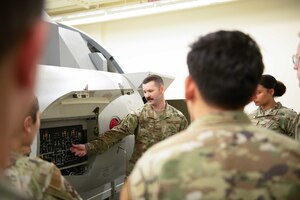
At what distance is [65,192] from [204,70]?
2.18 ft

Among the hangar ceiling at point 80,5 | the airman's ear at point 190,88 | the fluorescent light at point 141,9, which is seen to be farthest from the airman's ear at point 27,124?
the hangar ceiling at point 80,5

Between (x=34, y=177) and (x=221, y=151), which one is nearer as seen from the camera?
(x=221, y=151)

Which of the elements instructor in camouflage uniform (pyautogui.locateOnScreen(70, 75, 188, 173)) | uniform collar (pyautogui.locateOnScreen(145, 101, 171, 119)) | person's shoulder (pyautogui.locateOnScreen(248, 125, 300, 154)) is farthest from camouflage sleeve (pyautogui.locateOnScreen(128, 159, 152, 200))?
uniform collar (pyautogui.locateOnScreen(145, 101, 171, 119))

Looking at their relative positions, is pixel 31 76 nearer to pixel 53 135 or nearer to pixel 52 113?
pixel 52 113

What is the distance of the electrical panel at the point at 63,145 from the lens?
84.6 inches

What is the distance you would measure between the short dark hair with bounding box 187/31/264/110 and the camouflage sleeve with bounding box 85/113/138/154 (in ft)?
5.66

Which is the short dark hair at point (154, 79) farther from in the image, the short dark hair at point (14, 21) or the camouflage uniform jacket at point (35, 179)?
the short dark hair at point (14, 21)

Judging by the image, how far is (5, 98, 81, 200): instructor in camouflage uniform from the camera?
1044 millimetres

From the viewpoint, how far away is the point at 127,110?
2988 mm

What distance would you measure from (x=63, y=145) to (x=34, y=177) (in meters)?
1.29

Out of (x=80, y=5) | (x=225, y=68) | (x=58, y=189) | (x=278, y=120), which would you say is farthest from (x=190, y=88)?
(x=80, y=5)

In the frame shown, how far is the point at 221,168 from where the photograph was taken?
852 millimetres

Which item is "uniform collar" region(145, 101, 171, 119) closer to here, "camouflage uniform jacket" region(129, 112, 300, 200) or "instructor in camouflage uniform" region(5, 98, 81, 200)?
"instructor in camouflage uniform" region(5, 98, 81, 200)

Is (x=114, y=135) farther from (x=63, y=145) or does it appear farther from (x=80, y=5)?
(x=80, y=5)
